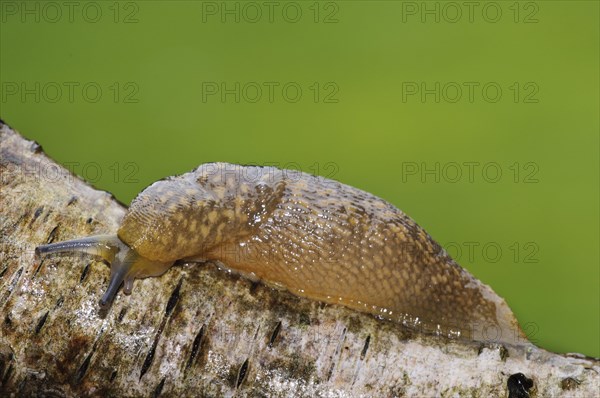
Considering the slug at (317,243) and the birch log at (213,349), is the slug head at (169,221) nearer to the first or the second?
the slug at (317,243)

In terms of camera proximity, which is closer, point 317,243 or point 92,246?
point 92,246

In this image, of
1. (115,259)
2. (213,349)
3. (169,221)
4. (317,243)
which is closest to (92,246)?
(115,259)

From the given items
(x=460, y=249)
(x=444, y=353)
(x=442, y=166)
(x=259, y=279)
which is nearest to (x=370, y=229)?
(x=259, y=279)

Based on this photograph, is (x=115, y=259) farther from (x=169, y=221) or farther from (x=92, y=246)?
(x=169, y=221)

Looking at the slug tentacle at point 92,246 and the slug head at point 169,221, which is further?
the slug head at point 169,221

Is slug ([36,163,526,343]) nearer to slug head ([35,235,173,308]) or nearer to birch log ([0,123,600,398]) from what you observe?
slug head ([35,235,173,308])

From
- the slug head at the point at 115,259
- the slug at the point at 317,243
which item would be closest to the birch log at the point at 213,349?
the slug head at the point at 115,259

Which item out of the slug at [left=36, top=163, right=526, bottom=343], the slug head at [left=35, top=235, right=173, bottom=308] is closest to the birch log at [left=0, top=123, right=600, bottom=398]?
the slug head at [left=35, top=235, right=173, bottom=308]
